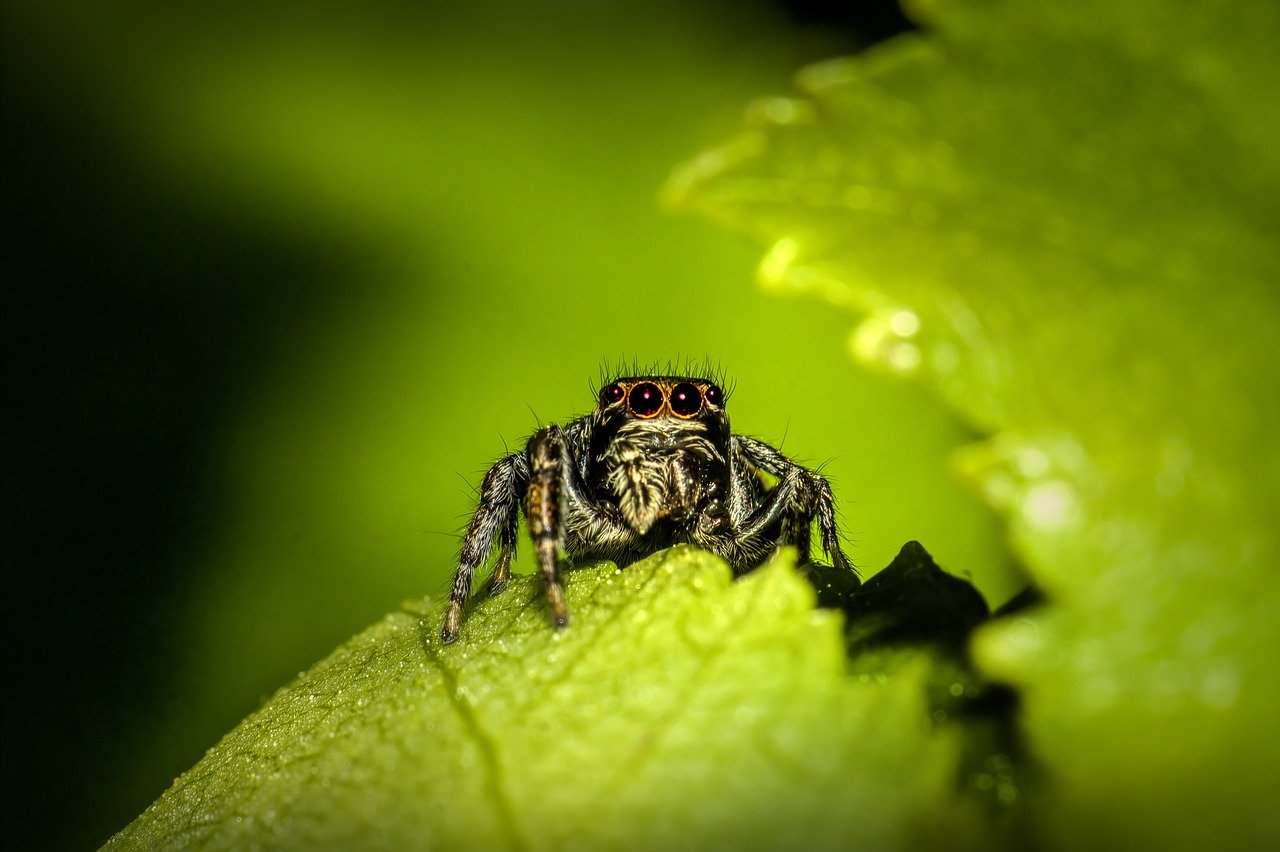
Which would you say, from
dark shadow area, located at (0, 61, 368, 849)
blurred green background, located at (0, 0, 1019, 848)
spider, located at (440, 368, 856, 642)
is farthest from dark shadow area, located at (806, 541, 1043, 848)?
dark shadow area, located at (0, 61, 368, 849)

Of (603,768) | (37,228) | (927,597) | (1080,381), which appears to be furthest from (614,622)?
(37,228)

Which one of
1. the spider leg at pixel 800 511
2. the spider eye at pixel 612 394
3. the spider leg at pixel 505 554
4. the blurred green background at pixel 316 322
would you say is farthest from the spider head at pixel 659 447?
the blurred green background at pixel 316 322

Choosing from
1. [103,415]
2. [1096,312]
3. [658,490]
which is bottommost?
[658,490]

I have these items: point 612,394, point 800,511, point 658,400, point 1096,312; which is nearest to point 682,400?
point 658,400

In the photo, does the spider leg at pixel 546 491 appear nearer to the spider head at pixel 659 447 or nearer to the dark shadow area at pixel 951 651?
the spider head at pixel 659 447

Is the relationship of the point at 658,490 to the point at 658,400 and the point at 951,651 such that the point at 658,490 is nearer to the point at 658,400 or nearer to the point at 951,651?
the point at 658,400

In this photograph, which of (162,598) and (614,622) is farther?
(162,598)

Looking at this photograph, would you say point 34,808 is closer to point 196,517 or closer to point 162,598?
point 162,598
